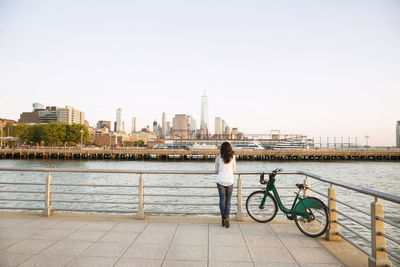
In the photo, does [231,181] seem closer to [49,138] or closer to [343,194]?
[343,194]

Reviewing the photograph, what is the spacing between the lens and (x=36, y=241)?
5.48 metres

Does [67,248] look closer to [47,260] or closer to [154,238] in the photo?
[47,260]

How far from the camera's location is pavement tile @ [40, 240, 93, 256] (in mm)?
4941

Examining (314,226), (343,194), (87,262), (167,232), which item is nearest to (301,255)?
(314,226)

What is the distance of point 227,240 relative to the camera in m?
5.62

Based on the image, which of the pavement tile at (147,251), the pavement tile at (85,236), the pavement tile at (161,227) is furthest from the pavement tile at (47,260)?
the pavement tile at (161,227)

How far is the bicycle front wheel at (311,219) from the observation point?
5654mm

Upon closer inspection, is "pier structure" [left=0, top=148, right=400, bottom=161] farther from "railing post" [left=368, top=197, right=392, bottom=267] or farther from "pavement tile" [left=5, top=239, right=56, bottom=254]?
"railing post" [left=368, top=197, right=392, bottom=267]

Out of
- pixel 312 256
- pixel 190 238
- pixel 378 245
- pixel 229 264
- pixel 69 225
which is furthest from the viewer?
pixel 69 225

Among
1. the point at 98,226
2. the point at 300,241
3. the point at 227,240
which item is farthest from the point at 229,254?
the point at 98,226

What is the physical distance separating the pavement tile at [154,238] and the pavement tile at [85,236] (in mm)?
915

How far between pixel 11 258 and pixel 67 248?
34.7 inches

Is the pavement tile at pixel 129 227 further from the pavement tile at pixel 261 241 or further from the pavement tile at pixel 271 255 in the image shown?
the pavement tile at pixel 271 255

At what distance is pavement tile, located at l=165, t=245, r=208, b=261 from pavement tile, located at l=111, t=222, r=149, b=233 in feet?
4.75
